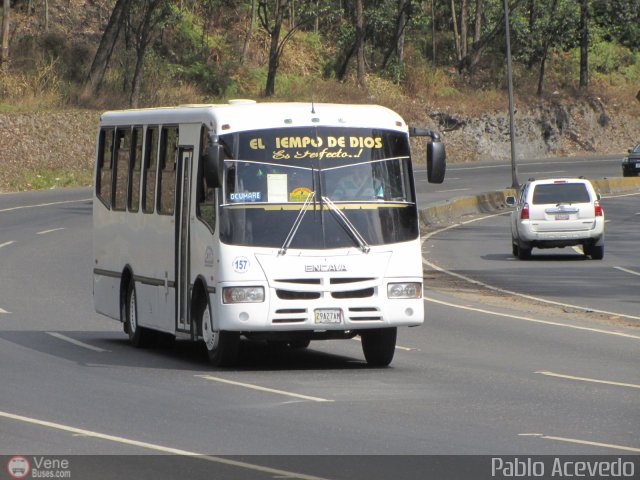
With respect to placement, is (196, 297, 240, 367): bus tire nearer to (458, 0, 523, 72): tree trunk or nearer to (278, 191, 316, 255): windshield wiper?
(278, 191, 316, 255): windshield wiper

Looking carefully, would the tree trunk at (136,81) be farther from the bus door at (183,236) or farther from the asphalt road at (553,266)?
the bus door at (183,236)

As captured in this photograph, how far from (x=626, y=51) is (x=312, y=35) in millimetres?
22396

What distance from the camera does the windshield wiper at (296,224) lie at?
45.4ft

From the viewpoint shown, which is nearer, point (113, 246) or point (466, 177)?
point (113, 246)

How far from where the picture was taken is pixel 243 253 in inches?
543

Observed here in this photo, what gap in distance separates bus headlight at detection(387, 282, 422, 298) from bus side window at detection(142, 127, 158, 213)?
3511 millimetres

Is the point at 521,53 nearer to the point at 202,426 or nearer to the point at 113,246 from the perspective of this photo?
the point at 113,246

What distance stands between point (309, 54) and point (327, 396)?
6280 cm

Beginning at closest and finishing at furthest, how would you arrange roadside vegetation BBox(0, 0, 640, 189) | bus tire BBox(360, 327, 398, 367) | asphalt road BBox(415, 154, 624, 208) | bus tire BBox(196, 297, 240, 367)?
bus tire BBox(196, 297, 240, 367)
bus tire BBox(360, 327, 398, 367)
asphalt road BBox(415, 154, 624, 208)
roadside vegetation BBox(0, 0, 640, 189)

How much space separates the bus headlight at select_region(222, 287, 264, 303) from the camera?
13.7 meters

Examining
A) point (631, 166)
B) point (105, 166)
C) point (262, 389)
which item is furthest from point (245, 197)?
point (631, 166)

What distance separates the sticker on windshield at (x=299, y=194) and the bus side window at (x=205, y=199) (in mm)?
797

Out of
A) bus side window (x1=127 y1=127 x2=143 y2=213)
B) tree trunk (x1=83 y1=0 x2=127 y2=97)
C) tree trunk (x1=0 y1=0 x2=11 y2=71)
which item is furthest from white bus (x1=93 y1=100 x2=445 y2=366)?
tree trunk (x1=0 y1=0 x2=11 y2=71)

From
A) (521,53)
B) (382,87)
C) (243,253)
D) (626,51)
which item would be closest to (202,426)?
(243,253)
